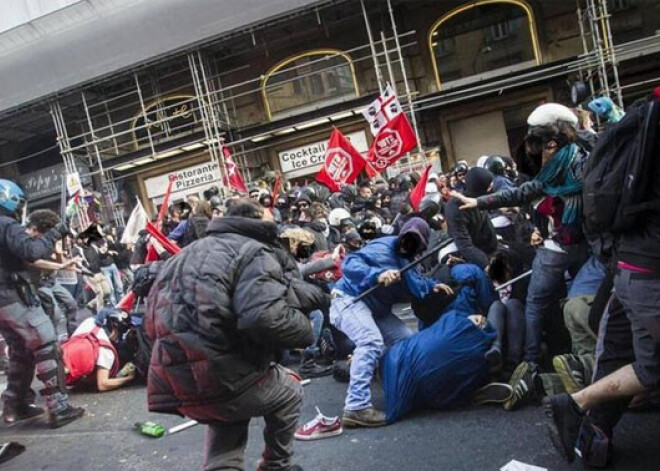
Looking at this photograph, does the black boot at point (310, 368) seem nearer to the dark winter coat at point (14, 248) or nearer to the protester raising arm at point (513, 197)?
the protester raising arm at point (513, 197)

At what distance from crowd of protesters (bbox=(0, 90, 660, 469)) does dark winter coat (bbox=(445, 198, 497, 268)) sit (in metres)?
0.01

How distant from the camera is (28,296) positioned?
479 centimetres

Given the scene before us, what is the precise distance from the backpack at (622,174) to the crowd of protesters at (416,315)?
9 centimetres

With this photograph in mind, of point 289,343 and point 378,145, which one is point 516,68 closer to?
point 378,145

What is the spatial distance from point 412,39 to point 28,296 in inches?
506

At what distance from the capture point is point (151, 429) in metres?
4.44

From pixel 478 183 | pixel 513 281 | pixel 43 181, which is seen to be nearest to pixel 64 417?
pixel 513 281

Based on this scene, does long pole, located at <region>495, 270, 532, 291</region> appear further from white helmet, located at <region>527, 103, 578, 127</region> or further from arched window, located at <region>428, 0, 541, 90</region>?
arched window, located at <region>428, 0, 541, 90</region>

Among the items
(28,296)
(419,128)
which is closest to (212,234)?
(28,296)

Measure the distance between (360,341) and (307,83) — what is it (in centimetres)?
1319

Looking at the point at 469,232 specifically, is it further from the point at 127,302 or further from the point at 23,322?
the point at 23,322

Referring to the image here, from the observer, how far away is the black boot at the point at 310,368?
5.25 metres

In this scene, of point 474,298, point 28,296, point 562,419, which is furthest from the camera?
point 28,296

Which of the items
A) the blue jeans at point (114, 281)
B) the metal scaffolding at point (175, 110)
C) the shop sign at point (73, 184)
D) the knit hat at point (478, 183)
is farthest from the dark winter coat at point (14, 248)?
the metal scaffolding at point (175, 110)
